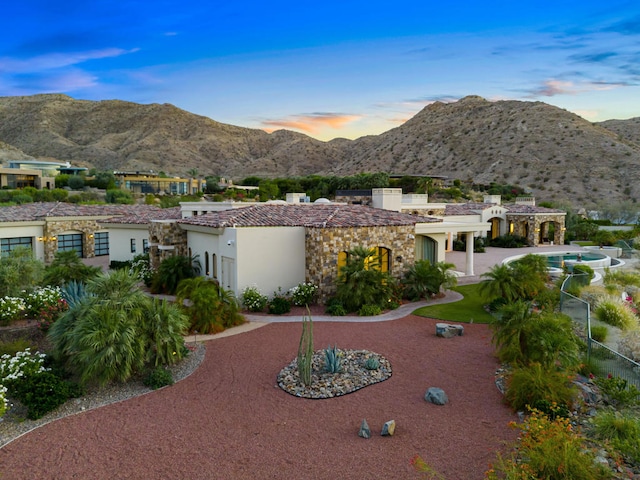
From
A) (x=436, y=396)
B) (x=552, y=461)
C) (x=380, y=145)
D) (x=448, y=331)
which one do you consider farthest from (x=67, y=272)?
(x=380, y=145)

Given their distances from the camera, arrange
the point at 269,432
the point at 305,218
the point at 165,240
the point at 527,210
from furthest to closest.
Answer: the point at 527,210 → the point at 165,240 → the point at 305,218 → the point at 269,432

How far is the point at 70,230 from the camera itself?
36812 millimetres

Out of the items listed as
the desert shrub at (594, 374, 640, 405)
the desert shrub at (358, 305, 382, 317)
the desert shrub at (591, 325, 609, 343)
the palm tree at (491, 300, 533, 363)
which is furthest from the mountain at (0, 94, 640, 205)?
the desert shrub at (594, 374, 640, 405)

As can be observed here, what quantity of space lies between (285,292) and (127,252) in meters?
16.7

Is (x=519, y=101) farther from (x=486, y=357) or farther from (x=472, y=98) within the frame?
(x=486, y=357)

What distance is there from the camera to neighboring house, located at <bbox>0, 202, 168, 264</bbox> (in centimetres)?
3362

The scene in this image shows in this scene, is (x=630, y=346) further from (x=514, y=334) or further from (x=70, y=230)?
(x=70, y=230)

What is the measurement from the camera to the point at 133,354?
39.9 feet

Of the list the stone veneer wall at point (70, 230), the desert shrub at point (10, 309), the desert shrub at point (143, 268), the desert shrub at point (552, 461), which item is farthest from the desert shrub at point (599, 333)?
the stone veneer wall at point (70, 230)

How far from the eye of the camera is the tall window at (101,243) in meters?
39.3

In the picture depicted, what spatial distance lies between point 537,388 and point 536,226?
126 feet

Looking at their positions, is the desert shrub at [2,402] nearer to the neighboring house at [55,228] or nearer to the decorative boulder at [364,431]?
the decorative boulder at [364,431]

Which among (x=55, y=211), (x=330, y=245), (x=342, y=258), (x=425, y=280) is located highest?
(x=55, y=211)

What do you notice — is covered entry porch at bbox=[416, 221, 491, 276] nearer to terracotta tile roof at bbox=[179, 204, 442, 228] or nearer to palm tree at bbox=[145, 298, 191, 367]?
terracotta tile roof at bbox=[179, 204, 442, 228]
